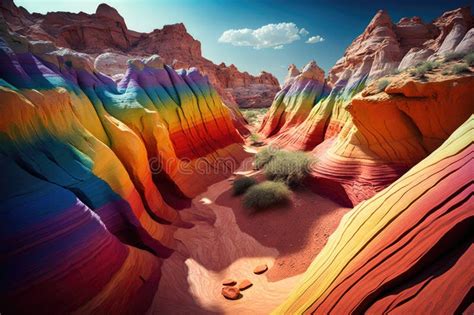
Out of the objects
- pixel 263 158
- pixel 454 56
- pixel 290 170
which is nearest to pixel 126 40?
pixel 263 158

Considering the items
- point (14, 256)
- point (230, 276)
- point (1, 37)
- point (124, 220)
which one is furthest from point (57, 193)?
point (1, 37)

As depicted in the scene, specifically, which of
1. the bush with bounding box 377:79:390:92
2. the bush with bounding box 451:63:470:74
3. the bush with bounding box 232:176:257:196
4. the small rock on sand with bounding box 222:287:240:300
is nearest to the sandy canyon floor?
the small rock on sand with bounding box 222:287:240:300

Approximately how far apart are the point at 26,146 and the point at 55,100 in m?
1.14

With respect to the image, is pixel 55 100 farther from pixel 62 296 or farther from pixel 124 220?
pixel 62 296

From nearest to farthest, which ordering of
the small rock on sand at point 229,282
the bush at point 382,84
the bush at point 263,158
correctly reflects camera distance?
the small rock on sand at point 229,282, the bush at point 382,84, the bush at point 263,158

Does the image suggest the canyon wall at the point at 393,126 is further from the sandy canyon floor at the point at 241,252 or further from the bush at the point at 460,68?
the sandy canyon floor at the point at 241,252

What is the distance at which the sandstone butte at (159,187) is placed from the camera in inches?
75.3

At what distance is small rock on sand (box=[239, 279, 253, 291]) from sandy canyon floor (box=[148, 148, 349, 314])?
8 cm

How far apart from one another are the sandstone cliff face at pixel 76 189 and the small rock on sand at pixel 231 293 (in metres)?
1.35

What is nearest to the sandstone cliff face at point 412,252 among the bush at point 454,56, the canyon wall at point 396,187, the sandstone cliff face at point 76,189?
the canyon wall at point 396,187

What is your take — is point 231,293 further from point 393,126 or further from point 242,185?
point 393,126

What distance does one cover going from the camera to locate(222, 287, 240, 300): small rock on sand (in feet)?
13.5

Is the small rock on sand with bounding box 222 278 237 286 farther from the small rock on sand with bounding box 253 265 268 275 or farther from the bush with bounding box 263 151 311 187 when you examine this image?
the bush with bounding box 263 151 311 187

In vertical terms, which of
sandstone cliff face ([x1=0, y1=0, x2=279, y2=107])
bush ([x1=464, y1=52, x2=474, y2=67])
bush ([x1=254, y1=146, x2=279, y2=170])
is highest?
sandstone cliff face ([x1=0, y1=0, x2=279, y2=107])
